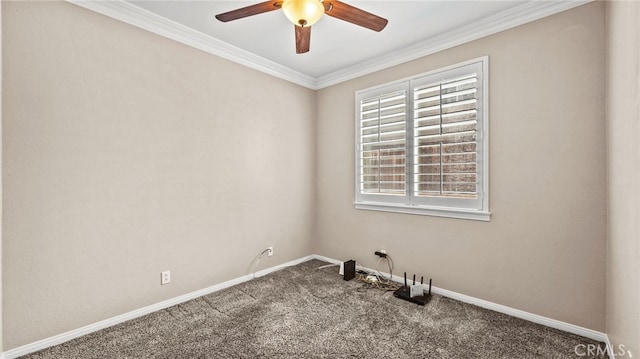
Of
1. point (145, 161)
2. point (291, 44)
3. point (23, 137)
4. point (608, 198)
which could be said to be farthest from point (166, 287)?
point (608, 198)

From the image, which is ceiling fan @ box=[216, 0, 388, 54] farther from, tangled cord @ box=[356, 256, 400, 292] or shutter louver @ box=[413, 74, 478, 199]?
tangled cord @ box=[356, 256, 400, 292]

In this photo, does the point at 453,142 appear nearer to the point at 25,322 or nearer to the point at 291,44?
the point at 291,44

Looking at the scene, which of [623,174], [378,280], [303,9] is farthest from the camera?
[378,280]

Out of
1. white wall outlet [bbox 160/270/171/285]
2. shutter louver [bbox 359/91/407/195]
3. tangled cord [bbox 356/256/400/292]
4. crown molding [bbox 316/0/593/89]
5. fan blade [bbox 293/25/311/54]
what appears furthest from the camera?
shutter louver [bbox 359/91/407/195]

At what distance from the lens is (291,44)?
286 cm

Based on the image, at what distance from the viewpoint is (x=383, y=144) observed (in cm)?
320

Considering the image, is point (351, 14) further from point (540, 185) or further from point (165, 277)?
point (165, 277)

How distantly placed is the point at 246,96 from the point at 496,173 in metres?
2.62

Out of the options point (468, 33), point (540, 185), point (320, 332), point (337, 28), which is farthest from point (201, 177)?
point (540, 185)

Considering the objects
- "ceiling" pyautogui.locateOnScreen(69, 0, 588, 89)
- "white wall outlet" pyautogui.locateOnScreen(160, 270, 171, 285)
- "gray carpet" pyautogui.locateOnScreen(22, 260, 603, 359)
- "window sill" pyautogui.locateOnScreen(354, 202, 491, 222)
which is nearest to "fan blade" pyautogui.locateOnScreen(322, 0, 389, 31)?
"ceiling" pyautogui.locateOnScreen(69, 0, 588, 89)

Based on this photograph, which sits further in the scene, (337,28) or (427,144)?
(427,144)

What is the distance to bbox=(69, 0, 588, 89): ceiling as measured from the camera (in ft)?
7.20

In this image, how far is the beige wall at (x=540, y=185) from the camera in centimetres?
199

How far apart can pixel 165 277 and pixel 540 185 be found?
3269mm
